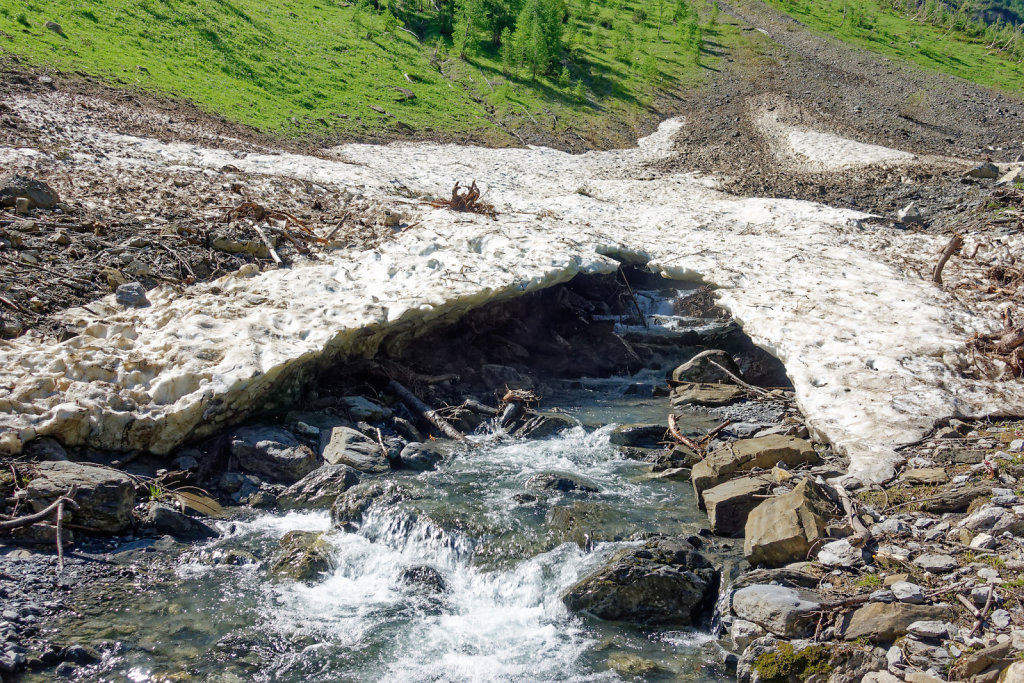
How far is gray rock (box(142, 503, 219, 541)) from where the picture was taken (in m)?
7.42

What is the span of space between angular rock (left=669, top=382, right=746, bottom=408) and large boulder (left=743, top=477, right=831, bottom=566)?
473 cm

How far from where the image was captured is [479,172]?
22578 millimetres

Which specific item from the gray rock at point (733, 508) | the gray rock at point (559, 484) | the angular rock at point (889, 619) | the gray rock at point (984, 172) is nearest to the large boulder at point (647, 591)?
the gray rock at point (733, 508)

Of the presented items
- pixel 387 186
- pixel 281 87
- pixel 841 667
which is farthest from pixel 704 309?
pixel 281 87

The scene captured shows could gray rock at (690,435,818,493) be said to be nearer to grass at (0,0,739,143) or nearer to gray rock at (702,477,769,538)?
gray rock at (702,477,769,538)

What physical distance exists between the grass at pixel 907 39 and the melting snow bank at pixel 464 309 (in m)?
31.9

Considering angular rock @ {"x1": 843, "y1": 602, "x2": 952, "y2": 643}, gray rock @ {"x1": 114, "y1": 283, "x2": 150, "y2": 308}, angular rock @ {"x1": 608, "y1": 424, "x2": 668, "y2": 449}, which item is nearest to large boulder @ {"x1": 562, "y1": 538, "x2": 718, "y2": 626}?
angular rock @ {"x1": 843, "y1": 602, "x2": 952, "y2": 643}

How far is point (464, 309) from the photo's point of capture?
1205 centimetres

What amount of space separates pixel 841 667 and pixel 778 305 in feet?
27.2

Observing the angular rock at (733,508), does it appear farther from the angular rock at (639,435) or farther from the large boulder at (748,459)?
the angular rock at (639,435)

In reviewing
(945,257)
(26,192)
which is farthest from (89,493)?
(945,257)

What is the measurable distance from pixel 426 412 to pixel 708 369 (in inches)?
217

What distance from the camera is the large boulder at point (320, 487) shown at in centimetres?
833

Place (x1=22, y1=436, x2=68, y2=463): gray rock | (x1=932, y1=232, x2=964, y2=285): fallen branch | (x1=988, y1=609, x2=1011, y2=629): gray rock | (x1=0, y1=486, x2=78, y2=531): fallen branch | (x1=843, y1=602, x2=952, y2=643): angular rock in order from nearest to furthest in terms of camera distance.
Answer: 1. (x1=988, y1=609, x2=1011, y2=629): gray rock
2. (x1=843, y1=602, x2=952, y2=643): angular rock
3. (x1=0, y1=486, x2=78, y2=531): fallen branch
4. (x1=22, y1=436, x2=68, y2=463): gray rock
5. (x1=932, y1=232, x2=964, y2=285): fallen branch
